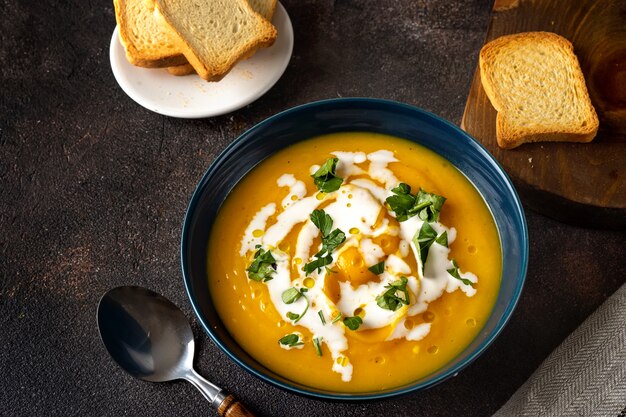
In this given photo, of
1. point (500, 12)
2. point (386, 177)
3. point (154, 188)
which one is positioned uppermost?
point (500, 12)

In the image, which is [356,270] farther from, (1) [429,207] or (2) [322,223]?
(1) [429,207]

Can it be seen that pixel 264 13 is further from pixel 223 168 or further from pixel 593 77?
pixel 593 77

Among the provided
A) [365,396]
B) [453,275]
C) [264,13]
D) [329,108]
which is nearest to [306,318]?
[365,396]

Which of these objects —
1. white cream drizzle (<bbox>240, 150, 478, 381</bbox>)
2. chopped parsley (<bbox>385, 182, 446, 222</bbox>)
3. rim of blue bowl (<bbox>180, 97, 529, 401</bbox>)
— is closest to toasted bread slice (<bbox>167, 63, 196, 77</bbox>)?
rim of blue bowl (<bbox>180, 97, 529, 401</bbox>)

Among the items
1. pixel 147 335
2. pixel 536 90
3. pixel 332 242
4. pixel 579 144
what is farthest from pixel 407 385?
pixel 536 90

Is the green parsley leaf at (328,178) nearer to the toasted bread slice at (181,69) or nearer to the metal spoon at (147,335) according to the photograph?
the metal spoon at (147,335)
